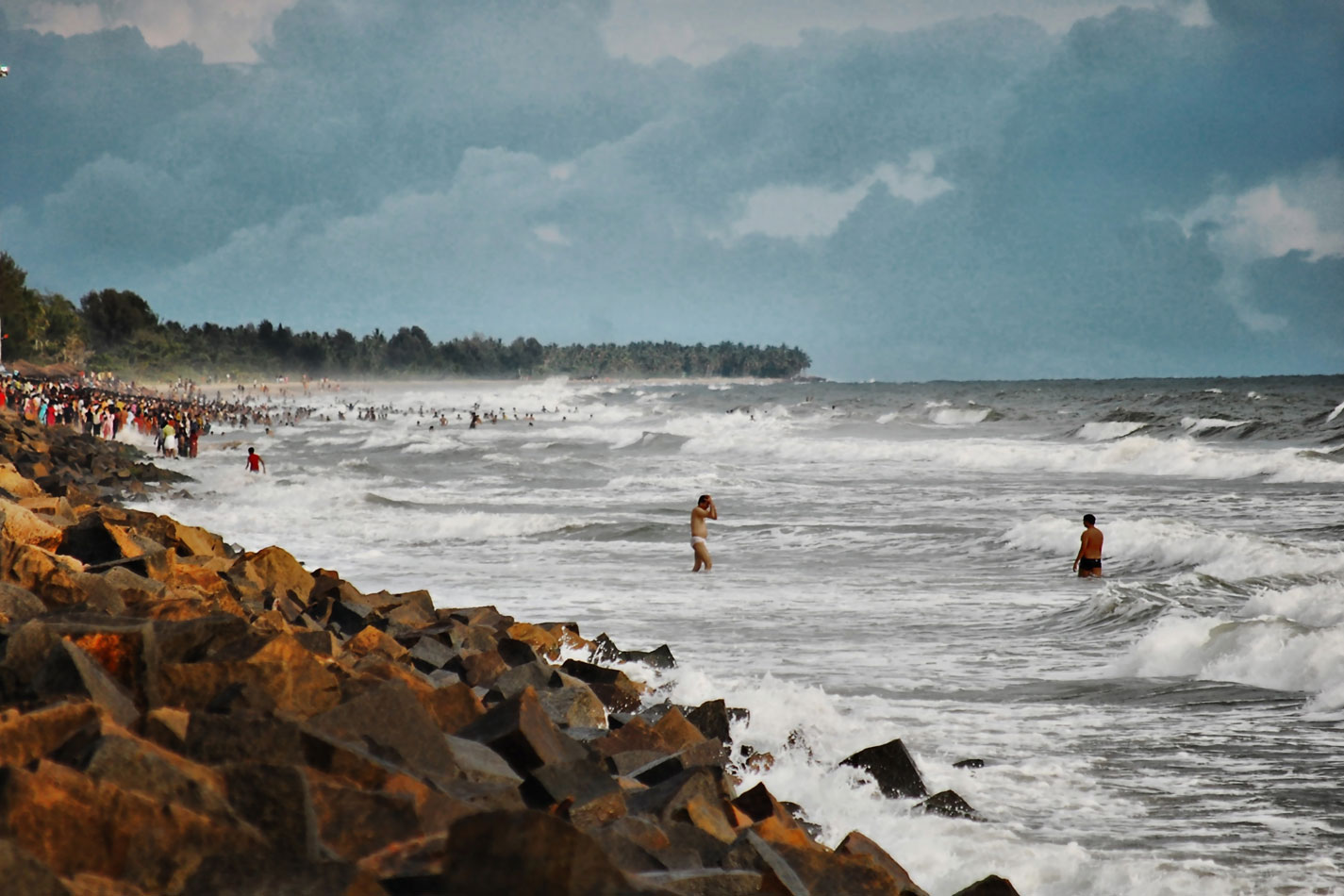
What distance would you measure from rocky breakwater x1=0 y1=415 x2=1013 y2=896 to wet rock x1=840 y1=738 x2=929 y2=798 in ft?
0.04

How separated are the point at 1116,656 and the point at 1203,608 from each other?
2.73m

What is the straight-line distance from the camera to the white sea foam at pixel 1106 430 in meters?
53.4

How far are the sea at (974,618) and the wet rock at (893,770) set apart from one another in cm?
9

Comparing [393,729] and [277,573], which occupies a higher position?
[393,729]

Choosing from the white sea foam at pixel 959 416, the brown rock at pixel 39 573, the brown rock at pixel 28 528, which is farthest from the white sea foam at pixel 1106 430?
the brown rock at pixel 39 573

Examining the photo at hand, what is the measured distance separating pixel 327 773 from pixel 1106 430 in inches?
2226

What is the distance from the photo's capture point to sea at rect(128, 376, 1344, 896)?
18.7ft

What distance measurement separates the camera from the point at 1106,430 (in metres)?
55.3

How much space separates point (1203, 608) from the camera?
1216cm

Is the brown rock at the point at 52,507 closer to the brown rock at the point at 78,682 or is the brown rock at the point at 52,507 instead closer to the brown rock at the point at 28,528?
the brown rock at the point at 28,528

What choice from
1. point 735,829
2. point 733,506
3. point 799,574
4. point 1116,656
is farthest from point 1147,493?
point 735,829

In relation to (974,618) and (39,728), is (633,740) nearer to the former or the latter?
(39,728)

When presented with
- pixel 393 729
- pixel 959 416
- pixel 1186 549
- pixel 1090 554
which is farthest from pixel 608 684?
pixel 959 416

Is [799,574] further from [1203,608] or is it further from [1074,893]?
[1074,893]
